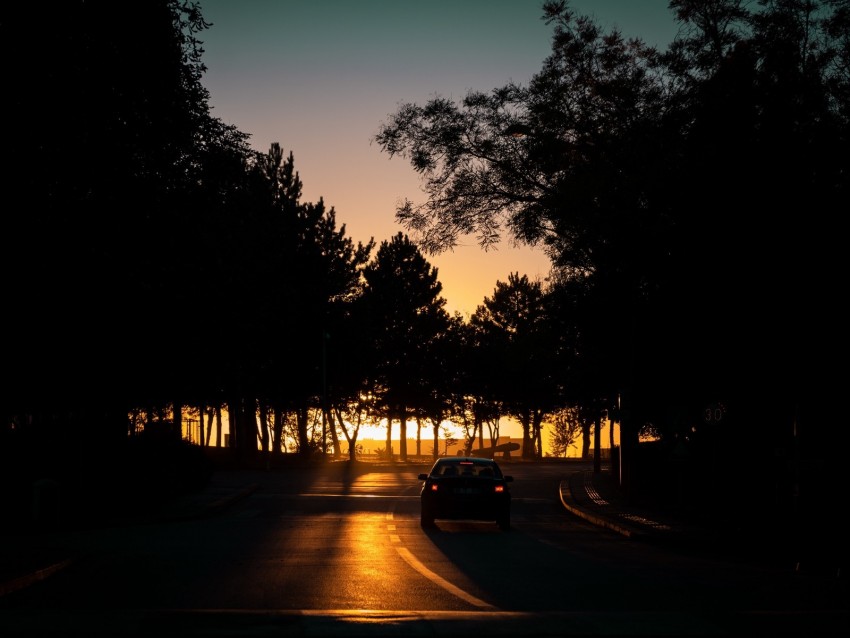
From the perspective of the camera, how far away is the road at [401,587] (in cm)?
1073

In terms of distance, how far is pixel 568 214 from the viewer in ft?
97.0

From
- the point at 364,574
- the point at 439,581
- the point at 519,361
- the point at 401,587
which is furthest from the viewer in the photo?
the point at 519,361

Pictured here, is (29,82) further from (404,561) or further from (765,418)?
(765,418)

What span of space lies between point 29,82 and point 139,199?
12.6 ft

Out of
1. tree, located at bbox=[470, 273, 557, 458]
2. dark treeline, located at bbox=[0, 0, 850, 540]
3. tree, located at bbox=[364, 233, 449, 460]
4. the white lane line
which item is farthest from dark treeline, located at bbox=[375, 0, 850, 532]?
tree, located at bbox=[364, 233, 449, 460]

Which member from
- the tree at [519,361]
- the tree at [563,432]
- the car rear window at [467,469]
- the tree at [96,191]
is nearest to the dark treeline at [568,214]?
the tree at [96,191]

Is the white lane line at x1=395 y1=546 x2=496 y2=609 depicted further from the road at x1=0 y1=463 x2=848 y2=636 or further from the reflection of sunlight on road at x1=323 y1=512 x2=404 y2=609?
the reflection of sunlight on road at x1=323 y1=512 x2=404 y2=609

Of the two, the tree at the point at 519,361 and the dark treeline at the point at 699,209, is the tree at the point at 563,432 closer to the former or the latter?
the tree at the point at 519,361

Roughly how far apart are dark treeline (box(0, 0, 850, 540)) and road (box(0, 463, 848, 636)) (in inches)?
172

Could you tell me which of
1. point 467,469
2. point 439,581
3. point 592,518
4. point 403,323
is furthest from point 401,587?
point 403,323

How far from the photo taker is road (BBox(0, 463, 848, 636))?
35.2 ft

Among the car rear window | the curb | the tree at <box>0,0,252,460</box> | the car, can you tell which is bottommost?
the curb

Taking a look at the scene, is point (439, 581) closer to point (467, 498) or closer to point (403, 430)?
point (467, 498)

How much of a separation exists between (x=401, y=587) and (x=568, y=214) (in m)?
16.9
